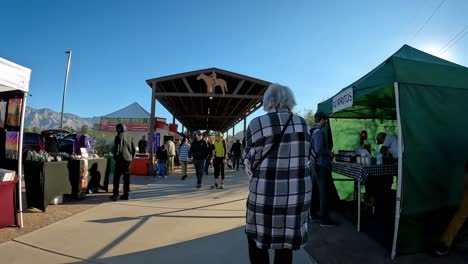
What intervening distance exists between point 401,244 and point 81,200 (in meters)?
6.31

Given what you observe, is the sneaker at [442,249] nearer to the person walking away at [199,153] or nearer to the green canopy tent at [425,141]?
the green canopy tent at [425,141]

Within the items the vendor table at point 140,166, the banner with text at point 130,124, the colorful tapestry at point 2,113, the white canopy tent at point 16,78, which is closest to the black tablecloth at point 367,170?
the white canopy tent at point 16,78

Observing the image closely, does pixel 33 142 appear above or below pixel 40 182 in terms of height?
above

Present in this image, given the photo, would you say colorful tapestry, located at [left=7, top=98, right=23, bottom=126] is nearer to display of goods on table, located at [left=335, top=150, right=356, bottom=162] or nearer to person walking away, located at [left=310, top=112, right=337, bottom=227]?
person walking away, located at [left=310, top=112, right=337, bottom=227]

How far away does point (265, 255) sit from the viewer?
221 centimetres

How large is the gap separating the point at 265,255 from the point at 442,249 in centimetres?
260

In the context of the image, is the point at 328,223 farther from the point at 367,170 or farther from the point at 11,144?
the point at 11,144

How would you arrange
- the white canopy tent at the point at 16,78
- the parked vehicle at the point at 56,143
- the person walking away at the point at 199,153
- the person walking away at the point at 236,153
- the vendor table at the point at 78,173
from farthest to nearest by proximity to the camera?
the person walking away at the point at 236,153 < the parked vehicle at the point at 56,143 < the person walking away at the point at 199,153 < the vendor table at the point at 78,173 < the white canopy tent at the point at 16,78

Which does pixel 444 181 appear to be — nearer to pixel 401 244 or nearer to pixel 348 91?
pixel 401 244

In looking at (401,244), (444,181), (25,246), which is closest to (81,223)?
(25,246)

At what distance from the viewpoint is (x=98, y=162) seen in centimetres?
764

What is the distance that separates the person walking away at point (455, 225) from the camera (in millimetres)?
3441

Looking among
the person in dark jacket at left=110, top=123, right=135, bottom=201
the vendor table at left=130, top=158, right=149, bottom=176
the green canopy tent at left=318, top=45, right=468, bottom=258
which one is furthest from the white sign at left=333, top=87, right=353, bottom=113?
the vendor table at left=130, top=158, right=149, bottom=176

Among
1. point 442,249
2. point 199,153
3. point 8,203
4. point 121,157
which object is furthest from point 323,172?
point 8,203
